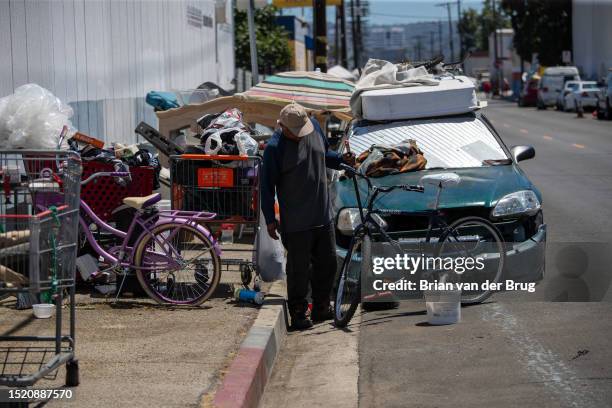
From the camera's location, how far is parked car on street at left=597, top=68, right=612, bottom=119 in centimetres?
4241

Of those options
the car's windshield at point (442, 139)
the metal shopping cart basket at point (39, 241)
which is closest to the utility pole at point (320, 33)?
the car's windshield at point (442, 139)

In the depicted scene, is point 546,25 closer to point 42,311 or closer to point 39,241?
point 42,311

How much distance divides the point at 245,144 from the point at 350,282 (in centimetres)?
186

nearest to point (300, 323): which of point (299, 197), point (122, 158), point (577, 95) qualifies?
point (299, 197)

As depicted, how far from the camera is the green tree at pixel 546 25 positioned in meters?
78.7

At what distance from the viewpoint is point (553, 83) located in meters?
59.2

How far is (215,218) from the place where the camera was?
9.21 metres

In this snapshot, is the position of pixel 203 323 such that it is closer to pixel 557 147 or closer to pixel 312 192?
pixel 312 192

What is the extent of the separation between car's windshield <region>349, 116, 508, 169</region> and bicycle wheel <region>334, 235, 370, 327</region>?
1.87m

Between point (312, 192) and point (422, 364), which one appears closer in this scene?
point (422, 364)

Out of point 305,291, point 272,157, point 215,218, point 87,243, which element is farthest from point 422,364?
point 87,243

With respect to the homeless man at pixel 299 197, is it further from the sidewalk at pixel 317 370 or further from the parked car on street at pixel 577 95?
the parked car on street at pixel 577 95

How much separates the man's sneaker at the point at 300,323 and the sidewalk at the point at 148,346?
1.20 ft

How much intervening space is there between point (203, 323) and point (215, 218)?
56.4 inches
